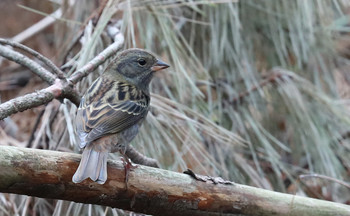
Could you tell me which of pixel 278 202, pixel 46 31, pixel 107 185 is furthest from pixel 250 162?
pixel 46 31

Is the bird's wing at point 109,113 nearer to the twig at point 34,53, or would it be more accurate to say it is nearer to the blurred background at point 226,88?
the blurred background at point 226,88

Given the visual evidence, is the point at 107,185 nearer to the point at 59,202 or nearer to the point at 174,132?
the point at 59,202

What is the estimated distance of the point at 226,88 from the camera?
13.2ft

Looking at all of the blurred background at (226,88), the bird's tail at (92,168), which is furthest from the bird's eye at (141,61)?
the bird's tail at (92,168)

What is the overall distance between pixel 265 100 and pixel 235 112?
0.87 ft

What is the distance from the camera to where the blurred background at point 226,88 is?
3023mm

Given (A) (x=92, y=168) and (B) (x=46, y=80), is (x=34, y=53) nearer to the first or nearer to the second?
(B) (x=46, y=80)

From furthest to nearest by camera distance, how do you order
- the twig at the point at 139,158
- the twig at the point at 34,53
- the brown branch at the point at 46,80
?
the twig at the point at 139,158, the twig at the point at 34,53, the brown branch at the point at 46,80

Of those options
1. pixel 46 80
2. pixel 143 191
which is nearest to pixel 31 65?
pixel 46 80

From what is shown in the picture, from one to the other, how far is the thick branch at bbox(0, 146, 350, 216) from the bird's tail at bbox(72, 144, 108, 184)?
4 cm

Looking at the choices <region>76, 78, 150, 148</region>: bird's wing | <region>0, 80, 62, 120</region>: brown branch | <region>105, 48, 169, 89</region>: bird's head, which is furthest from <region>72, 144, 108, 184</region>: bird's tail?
<region>105, 48, 169, 89</region>: bird's head

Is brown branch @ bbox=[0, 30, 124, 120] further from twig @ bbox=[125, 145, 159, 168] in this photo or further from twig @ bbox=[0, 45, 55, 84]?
twig @ bbox=[125, 145, 159, 168]

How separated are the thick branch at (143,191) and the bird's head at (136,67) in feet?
2.52

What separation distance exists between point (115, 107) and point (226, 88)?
56.2 inches
